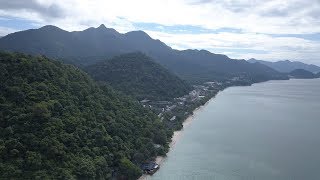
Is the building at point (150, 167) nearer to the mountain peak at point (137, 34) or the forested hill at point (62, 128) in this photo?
the forested hill at point (62, 128)

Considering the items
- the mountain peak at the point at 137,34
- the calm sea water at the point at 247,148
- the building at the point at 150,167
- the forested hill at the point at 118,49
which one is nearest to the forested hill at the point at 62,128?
the building at the point at 150,167

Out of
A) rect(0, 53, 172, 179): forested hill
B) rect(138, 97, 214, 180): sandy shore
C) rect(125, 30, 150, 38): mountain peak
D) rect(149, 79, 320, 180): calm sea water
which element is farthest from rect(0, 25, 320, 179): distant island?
rect(125, 30, 150, 38): mountain peak

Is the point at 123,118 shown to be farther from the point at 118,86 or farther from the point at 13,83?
the point at 118,86

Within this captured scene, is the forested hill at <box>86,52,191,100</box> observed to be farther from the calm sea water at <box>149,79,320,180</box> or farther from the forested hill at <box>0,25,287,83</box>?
the forested hill at <box>0,25,287,83</box>

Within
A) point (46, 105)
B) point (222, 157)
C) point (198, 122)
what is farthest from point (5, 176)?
point (198, 122)

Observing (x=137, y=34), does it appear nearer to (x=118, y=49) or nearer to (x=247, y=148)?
(x=118, y=49)

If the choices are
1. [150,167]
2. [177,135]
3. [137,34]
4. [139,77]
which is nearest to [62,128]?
[150,167]

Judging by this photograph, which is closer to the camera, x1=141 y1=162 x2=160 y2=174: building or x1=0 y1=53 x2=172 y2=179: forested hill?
x1=0 y1=53 x2=172 y2=179: forested hill
